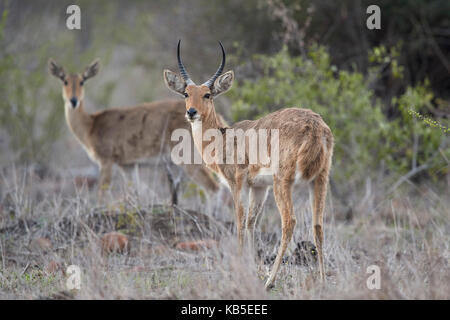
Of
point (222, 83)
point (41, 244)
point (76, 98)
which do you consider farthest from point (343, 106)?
point (41, 244)

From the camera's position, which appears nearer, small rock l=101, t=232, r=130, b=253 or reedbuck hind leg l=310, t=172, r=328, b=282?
reedbuck hind leg l=310, t=172, r=328, b=282

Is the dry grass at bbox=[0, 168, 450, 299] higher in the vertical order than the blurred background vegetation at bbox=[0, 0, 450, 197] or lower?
lower

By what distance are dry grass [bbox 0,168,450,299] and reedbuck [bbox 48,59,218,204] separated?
2.08ft

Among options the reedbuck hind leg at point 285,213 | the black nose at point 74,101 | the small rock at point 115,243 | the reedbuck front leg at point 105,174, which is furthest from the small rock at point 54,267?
the black nose at point 74,101

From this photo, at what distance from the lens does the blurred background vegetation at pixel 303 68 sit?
31.8 feet

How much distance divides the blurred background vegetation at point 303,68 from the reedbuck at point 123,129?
117 cm

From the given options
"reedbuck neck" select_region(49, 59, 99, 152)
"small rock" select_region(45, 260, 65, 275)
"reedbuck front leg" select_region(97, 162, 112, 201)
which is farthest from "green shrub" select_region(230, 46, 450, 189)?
"small rock" select_region(45, 260, 65, 275)

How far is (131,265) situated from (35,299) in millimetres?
1857

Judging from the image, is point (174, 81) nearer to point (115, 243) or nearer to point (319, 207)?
point (115, 243)

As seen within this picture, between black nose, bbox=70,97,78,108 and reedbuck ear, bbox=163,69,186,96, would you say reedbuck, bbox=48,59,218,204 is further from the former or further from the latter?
reedbuck ear, bbox=163,69,186,96

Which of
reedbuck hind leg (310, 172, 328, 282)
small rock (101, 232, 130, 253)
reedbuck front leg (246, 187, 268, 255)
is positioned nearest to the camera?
reedbuck hind leg (310, 172, 328, 282)

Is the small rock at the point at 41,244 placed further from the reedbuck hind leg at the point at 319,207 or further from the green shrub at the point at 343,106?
the green shrub at the point at 343,106

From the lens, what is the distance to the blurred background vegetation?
31.8 feet

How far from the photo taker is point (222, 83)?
6.70m
